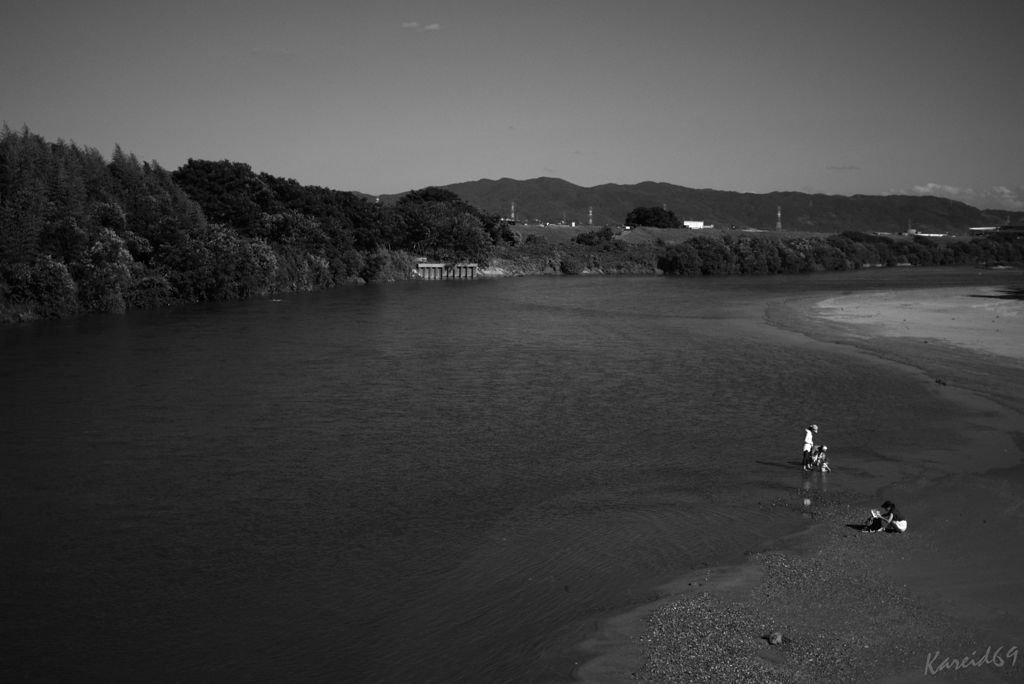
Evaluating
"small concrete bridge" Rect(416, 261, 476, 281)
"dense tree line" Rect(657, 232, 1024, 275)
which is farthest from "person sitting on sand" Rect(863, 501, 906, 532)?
"dense tree line" Rect(657, 232, 1024, 275)

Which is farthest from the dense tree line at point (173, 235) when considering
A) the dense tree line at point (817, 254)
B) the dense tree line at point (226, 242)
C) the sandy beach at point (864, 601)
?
the sandy beach at point (864, 601)

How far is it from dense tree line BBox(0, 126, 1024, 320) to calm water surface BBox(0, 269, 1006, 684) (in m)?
10.6

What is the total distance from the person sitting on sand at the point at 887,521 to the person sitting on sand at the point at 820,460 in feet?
11.0

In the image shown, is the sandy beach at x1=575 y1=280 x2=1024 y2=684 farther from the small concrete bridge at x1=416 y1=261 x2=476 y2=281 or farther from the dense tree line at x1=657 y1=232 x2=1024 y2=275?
the dense tree line at x1=657 y1=232 x2=1024 y2=275

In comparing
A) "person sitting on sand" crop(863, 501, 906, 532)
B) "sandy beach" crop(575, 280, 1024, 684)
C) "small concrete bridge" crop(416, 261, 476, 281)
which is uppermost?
"small concrete bridge" crop(416, 261, 476, 281)

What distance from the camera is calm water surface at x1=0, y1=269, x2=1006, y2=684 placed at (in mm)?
10938

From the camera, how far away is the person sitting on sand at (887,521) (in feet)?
44.6

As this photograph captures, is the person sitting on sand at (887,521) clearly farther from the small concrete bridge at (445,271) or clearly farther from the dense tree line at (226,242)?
the small concrete bridge at (445,271)

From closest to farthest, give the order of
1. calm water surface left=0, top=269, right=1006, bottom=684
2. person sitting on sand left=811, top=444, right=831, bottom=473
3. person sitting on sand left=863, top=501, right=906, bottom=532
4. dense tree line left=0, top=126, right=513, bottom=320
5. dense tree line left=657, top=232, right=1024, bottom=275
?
1. calm water surface left=0, top=269, right=1006, bottom=684
2. person sitting on sand left=863, top=501, right=906, bottom=532
3. person sitting on sand left=811, top=444, right=831, bottom=473
4. dense tree line left=0, top=126, right=513, bottom=320
5. dense tree line left=657, top=232, right=1024, bottom=275

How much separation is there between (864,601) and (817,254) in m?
113

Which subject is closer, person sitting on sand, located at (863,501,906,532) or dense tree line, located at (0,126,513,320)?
person sitting on sand, located at (863,501,906,532)

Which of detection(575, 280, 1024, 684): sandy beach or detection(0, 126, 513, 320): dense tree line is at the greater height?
detection(0, 126, 513, 320): dense tree line

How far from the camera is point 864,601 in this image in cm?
1111

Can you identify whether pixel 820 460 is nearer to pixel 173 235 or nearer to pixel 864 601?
pixel 864 601
